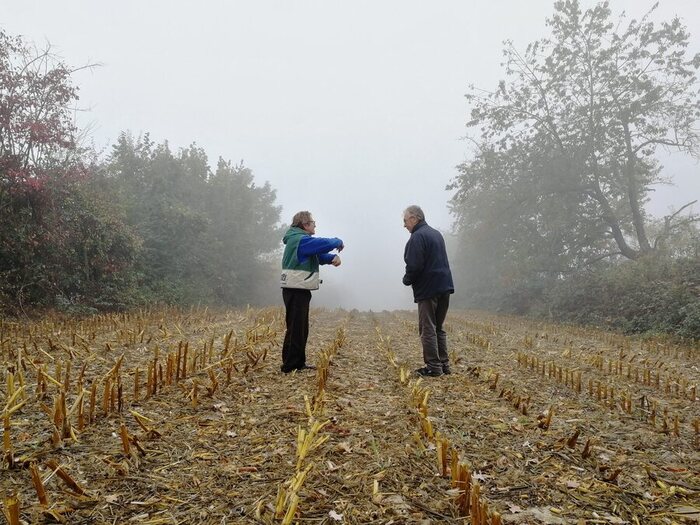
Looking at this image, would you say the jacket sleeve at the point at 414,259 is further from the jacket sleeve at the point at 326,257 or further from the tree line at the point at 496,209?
the tree line at the point at 496,209

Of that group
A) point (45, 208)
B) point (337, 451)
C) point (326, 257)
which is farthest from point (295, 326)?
point (45, 208)

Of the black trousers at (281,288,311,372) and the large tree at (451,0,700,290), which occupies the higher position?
the large tree at (451,0,700,290)

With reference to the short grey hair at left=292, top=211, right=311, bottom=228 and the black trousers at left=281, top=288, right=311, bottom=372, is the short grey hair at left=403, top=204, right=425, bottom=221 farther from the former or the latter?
the black trousers at left=281, top=288, right=311, bottom=372

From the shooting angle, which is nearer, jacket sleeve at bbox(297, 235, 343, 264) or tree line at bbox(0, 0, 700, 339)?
jacket sleeve at bbox(297, 235, 343, 264)

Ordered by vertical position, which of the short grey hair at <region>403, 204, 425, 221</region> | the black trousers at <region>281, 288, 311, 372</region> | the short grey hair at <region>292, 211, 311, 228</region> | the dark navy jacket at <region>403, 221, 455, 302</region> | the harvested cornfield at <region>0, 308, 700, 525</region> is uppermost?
the short grey hair at <region>403, 204, 425, 221</region>

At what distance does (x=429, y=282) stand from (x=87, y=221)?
1403 cm

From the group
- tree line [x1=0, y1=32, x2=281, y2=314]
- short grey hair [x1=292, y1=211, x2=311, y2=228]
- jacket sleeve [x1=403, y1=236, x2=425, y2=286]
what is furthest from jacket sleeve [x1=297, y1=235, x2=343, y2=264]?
tree line [x1=0, y1=32, x2=281, y2=314]

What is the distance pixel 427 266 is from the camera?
6.33m

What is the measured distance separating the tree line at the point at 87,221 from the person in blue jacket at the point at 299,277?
10205 millimetres

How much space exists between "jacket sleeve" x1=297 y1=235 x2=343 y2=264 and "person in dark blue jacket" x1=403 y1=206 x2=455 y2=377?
115cm

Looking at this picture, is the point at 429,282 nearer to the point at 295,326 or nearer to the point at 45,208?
the point at 295,326

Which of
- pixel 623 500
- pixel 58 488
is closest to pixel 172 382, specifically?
pixel 58 488

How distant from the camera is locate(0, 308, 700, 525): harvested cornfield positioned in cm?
246

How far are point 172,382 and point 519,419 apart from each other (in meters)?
3.93
